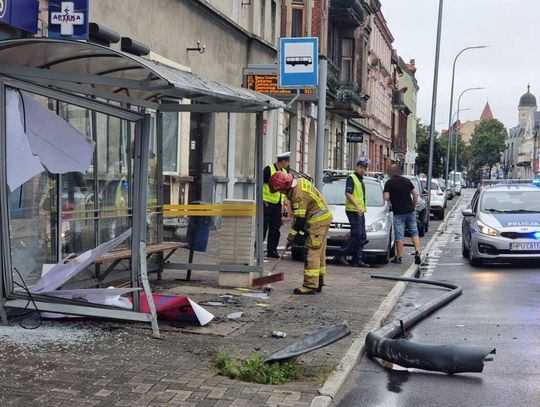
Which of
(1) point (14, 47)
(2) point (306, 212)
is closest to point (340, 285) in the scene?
(2) point (306, 212)

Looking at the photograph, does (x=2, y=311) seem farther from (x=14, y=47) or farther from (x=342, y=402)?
(x=342, y=402)

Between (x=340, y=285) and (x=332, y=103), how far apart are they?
2562cm

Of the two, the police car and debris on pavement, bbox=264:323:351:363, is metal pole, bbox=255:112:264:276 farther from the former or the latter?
the police car

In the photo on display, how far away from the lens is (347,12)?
39406 millimetres

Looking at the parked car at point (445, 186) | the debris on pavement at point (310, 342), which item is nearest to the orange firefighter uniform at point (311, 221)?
the debris on pavement at point (310, 342)

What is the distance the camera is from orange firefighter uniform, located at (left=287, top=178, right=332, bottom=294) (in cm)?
1051

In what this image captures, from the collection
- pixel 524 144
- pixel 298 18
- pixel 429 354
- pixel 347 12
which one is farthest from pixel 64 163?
pixel 524 144

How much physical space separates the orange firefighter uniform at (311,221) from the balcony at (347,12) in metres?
29.4

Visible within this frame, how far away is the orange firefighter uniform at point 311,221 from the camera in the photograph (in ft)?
34.5

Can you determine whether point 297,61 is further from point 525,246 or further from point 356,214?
point 525,246

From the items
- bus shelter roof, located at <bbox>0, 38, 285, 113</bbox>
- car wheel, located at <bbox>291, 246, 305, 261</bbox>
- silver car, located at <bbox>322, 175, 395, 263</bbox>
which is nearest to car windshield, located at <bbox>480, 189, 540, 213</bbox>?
silver car, located at <bbox>322, 175, 395, 263</bbox>

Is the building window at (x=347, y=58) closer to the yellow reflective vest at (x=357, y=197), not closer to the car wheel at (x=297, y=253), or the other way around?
the car wheel at (x=297, y=253)

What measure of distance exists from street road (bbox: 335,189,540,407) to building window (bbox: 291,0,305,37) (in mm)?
18726

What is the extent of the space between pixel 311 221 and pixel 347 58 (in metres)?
35.1
